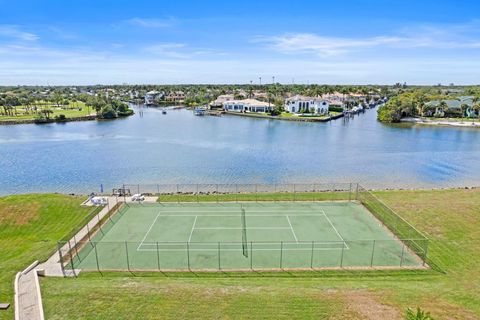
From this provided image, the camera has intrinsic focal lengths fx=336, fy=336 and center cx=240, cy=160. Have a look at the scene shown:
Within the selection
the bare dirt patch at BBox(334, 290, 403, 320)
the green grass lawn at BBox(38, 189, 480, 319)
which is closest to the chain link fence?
the green grass lawn at BBox(38, 189, 480, 319)

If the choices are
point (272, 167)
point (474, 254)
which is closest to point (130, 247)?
point (474, 254)

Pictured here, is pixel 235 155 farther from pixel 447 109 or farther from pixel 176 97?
pixel 176 97

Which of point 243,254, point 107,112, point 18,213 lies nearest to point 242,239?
point 243,254

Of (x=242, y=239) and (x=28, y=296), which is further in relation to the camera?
(x=242, y=239)

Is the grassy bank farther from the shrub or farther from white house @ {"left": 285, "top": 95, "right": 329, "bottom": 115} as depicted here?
the shrub

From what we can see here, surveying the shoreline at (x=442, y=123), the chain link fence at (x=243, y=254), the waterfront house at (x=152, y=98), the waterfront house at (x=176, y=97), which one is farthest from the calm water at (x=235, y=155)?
the waterfront house at (x=176, y=97)

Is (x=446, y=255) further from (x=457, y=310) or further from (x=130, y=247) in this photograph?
(x=130, y=247)
